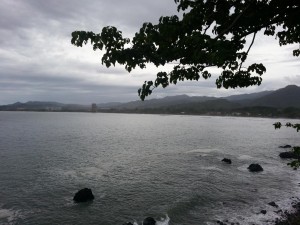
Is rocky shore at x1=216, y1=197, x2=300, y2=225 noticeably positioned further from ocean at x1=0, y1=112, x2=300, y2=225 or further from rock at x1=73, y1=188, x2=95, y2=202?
rock at x1=73, y1=188, x2=95, y2=202

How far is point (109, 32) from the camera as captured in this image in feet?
34.3

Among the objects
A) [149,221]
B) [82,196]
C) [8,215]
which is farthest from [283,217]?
[8,215]

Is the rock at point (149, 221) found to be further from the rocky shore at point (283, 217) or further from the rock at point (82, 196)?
the rock at point (82, 196)

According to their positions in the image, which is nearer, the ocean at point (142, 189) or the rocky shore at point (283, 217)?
the rocky shore at point (283, 217)

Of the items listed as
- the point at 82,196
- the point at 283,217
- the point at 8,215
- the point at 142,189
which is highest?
the point at 82,196

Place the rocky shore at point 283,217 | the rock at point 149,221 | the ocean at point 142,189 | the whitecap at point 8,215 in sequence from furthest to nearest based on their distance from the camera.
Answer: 1. the ocean at point 142,189
2. the whitecap at point 8,215
3. the rock at point 149,221
4. the rocky shore at point 283,217

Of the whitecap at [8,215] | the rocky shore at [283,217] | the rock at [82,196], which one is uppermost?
the rock at [82,196]

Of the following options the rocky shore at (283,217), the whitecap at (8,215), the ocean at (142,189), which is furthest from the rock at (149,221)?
the whitecap at (8,215)

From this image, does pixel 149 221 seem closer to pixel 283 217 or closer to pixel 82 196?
pixel 82 196

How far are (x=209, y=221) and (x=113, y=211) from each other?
11768mm

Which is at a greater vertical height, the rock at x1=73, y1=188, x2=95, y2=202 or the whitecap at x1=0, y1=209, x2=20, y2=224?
the rock at x1=73, y1=188, x2=95, y2=202

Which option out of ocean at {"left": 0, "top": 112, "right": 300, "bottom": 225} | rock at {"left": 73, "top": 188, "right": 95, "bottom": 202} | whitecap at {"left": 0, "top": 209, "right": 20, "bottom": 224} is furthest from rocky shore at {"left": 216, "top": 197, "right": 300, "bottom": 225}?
whitecap at {"left": 0, "top": 209, "right": 20, "bottom": 224}

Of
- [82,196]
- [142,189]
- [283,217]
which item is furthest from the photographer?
[142,189]

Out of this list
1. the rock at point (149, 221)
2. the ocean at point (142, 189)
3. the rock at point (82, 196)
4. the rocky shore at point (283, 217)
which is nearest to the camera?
the rocky shore at point (283, 217)
